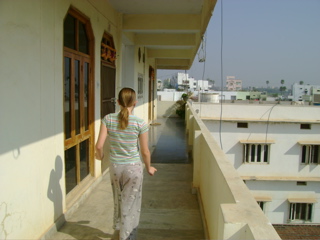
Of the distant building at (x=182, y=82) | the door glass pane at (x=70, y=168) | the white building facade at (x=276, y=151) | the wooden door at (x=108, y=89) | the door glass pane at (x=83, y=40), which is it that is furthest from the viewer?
the distant building at (x=182, y=82)

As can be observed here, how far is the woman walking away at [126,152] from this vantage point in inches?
107

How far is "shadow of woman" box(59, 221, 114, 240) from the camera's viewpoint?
333cm

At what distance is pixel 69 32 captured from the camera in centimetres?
393

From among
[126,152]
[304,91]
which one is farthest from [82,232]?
[304,91]

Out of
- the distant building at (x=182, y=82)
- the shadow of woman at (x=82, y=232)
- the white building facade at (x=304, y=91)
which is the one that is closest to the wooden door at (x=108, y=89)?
the shadow of woman at (x=82, y=232)

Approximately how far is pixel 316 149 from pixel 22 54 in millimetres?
22723

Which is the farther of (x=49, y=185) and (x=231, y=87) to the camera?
(x=231, y=87)

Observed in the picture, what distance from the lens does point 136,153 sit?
2.80 metres

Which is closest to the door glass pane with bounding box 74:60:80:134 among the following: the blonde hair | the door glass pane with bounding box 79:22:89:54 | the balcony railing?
the door glass pane with bounding box 79:22:89:54

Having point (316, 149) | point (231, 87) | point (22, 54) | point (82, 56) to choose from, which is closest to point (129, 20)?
point (82, 56)

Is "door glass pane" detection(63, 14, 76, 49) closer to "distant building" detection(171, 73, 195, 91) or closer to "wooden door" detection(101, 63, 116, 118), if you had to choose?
"wooden door" detection(101, 63, 116, 118)

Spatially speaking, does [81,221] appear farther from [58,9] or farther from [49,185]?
[58,9]

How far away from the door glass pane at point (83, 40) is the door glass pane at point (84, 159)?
1.39 meters

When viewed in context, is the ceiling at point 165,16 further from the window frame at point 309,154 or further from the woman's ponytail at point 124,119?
the window frame at point 309,154
